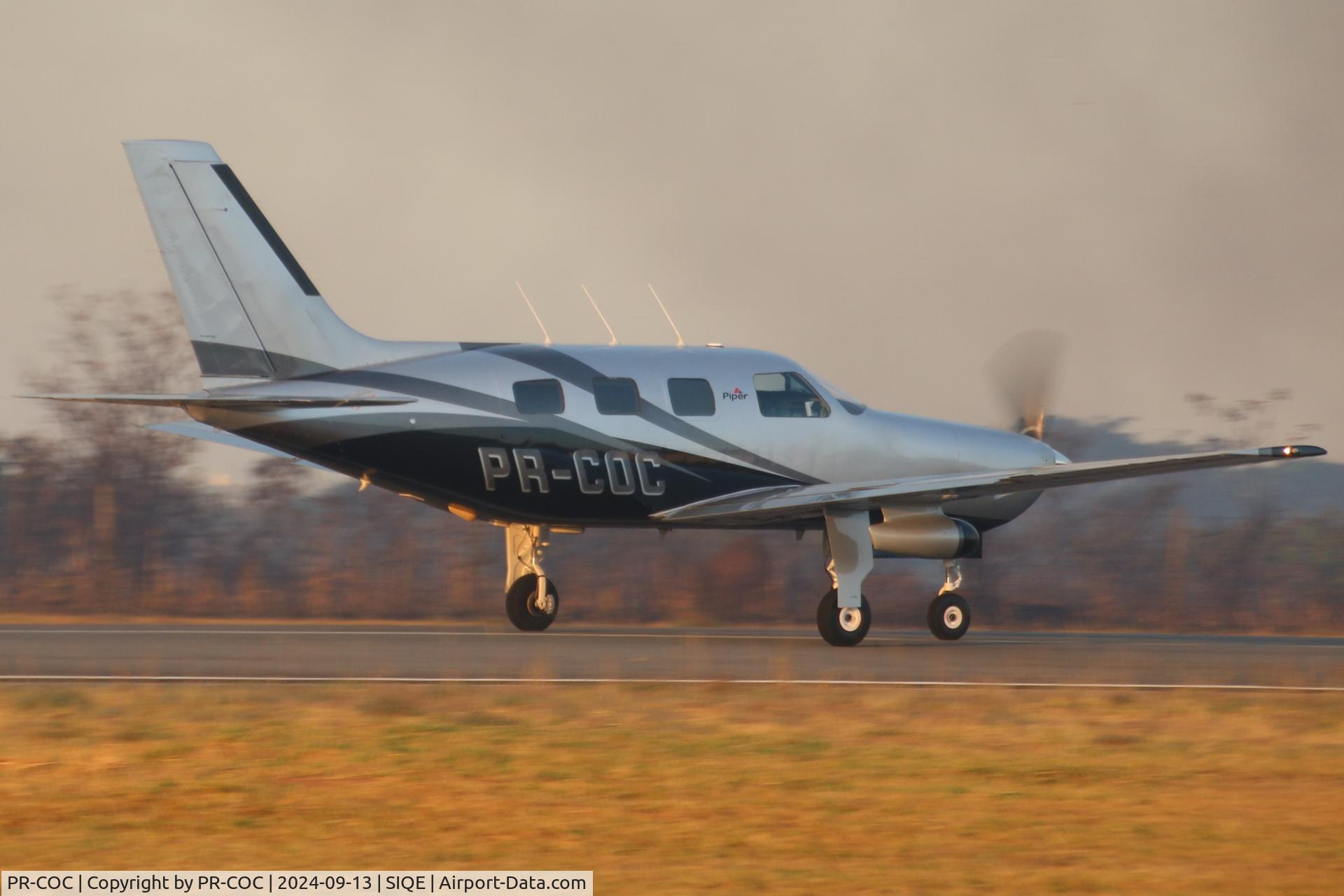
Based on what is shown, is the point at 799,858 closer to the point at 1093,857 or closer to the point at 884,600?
the point at 1093,857

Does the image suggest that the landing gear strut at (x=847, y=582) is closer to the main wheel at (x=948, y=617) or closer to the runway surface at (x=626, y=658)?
the runway surface at (x=626, y=658)

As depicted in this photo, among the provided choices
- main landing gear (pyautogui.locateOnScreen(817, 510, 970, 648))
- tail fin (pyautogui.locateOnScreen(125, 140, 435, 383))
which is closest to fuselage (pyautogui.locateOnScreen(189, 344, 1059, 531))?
tail fin (pyautogui.locateOnScreen(125, 140, 435, 383))

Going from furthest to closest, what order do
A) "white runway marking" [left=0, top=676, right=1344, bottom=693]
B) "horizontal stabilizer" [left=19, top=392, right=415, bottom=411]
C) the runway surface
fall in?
"horizontal stabilizer" [left=19, top=392, right=415, bottom=411] < the runway surface < "white runway marking" [left=0, top=676, right=1344, bottom=693]

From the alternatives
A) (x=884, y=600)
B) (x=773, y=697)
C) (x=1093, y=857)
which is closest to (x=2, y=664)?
(x=773, y=697)

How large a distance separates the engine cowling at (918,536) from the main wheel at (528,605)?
4.42 meters

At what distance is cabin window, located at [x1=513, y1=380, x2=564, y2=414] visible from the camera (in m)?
18.7

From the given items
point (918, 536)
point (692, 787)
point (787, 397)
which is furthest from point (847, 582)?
point (692, 787)

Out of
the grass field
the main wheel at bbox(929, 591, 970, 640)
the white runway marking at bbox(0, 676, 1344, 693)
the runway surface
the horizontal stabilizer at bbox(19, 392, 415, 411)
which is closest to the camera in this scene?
the grass field

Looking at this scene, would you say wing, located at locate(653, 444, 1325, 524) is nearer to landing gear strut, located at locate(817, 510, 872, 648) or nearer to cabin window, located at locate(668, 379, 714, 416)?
landing gear strut, located at locate(817, 510, 872, 648)

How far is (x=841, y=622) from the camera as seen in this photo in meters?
18.5

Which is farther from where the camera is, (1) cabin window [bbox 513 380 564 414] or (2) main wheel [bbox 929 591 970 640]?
(2) main wheel [bbox 929 591 970 640]

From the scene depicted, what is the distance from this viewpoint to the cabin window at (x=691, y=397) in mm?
19312

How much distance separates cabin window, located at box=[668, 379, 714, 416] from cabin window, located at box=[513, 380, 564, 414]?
1398mm

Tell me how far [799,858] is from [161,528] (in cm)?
3022
